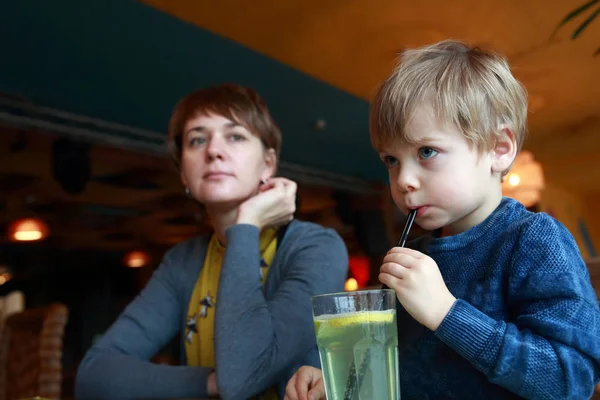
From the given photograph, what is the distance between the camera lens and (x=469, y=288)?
31.7 inches

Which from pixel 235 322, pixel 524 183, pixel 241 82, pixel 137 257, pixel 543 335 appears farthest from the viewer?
pixel 137 257

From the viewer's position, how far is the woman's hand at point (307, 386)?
81 cm

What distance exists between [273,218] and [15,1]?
2975 mm

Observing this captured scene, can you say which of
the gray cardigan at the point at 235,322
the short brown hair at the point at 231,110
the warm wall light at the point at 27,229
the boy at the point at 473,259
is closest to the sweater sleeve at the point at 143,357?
the gray cardigan at the point at 235,322

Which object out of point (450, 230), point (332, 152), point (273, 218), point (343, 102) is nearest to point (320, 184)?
point (332, 152)

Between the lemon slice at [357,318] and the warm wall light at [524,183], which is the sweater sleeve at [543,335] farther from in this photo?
the warm wall light at [524,183]

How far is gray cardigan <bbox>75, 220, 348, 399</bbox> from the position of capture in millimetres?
1154

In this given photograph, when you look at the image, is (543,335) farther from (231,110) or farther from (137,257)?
(137,257)

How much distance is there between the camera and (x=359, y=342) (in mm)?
696

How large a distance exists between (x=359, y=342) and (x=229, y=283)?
560mm

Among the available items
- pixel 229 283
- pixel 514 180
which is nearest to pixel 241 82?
pixel 514 180

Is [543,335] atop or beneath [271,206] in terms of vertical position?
beneath

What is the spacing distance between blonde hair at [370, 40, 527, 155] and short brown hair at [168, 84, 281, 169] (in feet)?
2.21

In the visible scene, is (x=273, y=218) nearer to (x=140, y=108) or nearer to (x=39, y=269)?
(x=140, y=108)
